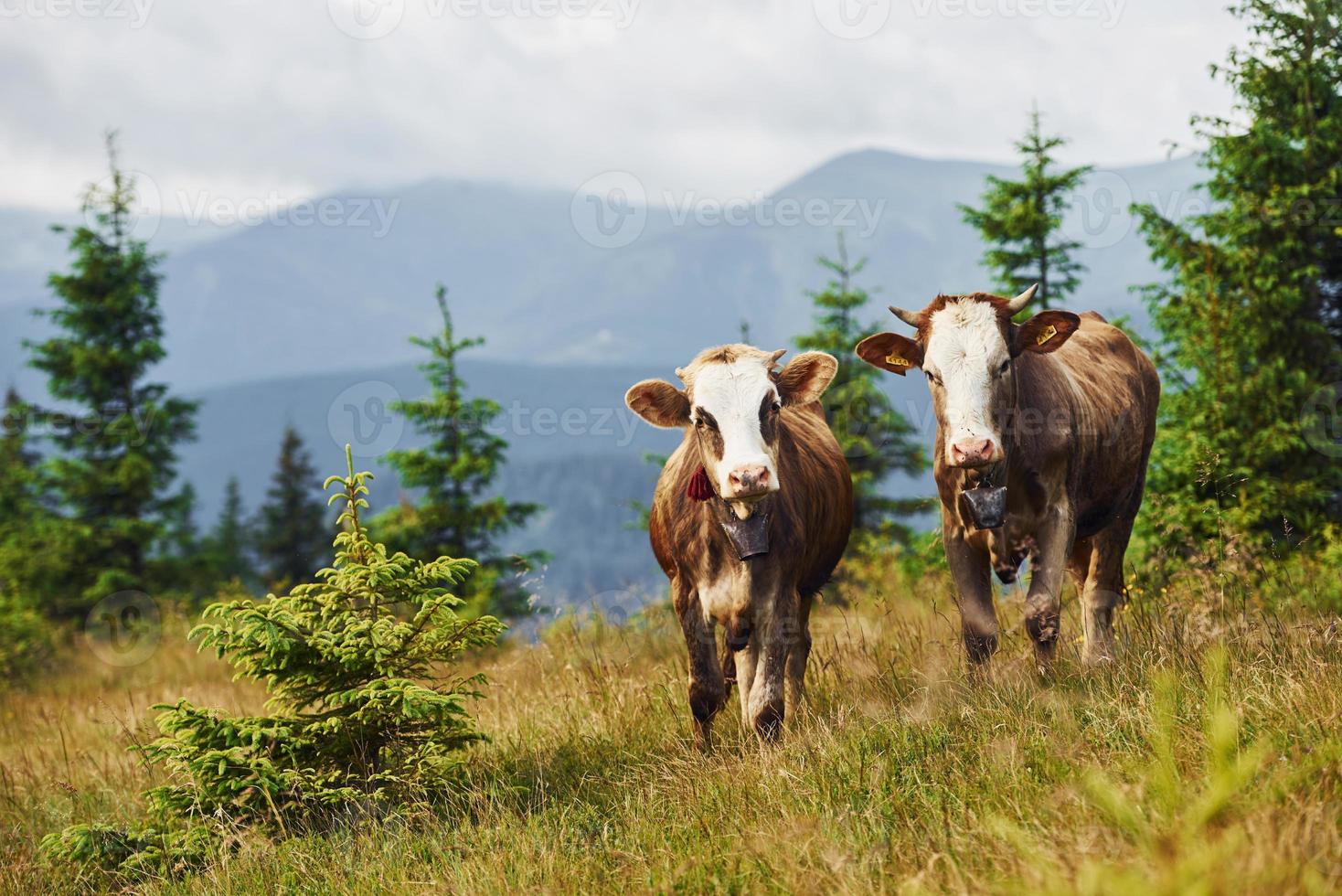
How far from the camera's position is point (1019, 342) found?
5.99 metres

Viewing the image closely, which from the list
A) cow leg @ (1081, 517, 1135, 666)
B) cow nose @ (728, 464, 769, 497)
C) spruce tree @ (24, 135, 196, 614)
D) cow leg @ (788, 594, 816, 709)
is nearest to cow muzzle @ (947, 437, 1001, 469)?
cow nose @ (728, 464, 769, 497)

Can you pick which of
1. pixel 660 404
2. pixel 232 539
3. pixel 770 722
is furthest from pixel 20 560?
pixel 232 539

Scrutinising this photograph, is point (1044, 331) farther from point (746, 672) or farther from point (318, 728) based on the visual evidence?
point (318, 728)

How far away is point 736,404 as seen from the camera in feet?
17.6

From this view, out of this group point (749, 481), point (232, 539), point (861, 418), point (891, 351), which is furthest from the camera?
point (232, 539)

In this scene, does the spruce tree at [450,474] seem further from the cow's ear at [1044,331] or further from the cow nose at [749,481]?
the cow nose at [749,481]

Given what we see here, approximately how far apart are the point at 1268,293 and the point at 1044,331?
7.15 m

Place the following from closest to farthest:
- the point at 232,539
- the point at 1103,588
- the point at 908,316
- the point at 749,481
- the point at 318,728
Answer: the point at 749,481 → the point at 318,728 → the point at 908,316 → the point at 1103,588 → the point at 232,539

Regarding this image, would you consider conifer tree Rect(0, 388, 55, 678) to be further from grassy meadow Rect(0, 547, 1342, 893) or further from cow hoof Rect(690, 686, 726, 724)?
cow hoof Rect(690, 686, 726, 724)

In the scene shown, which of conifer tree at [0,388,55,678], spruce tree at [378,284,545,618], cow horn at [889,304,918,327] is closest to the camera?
cow horn at [889,304,918,327]

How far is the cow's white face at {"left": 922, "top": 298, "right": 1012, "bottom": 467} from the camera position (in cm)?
531

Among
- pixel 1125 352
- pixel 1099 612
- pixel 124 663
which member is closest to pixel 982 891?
pixel 1099 612

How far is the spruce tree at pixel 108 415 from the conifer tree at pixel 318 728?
18.0 metres

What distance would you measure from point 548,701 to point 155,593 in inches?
679
